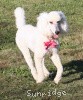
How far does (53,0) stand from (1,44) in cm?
866

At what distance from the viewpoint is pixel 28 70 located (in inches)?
439

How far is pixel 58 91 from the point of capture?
369 inches

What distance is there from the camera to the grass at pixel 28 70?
367 inches

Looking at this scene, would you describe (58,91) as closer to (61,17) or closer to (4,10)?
(61,17)

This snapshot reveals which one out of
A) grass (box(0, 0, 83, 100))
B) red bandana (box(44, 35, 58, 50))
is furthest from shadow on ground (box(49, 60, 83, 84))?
red bandana (box(44, 35, 58, 50))

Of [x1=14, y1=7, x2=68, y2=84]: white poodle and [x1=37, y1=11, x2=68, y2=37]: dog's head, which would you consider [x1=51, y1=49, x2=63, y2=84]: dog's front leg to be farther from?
[x1=37, y1=11, x2=68, y2=37]: dog's head

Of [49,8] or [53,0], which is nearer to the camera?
[49,8]

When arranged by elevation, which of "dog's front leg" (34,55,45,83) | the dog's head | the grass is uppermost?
the dog's head

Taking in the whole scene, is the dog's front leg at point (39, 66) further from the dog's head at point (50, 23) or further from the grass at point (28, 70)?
the dog's head at point (50, 23)

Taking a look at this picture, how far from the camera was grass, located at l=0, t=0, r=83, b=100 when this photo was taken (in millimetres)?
9312

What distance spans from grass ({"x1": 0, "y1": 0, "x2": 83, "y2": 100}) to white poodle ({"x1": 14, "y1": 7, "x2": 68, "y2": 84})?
0.32 m

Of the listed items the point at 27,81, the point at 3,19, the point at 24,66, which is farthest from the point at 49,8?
the point at 27,81

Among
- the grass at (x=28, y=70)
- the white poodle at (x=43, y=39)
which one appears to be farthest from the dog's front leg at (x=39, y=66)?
the grass at (x=28, y=70)

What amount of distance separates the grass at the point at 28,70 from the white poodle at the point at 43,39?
1.06ft
